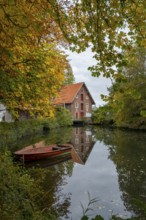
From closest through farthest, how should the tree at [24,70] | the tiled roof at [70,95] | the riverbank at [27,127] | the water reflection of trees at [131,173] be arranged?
the tree at [24,70] < the water reflection of trees at [131,173] < the riverbank at [27,127] < the tiled roof at [70,95]

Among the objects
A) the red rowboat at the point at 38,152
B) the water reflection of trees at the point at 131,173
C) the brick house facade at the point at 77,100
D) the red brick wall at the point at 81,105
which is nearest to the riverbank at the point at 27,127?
the red rowboat at the point at 38,152

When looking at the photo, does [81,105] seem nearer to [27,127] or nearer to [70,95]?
[70,95]

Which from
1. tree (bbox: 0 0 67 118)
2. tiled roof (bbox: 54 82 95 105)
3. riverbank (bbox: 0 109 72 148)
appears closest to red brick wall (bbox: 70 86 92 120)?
tiled roof (bbox: 54 82 95 105)

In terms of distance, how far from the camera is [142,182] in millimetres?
11461

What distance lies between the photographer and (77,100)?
58.9 m

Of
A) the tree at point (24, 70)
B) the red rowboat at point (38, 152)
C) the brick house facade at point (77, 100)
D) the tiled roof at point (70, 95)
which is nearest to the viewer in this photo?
the tree at point (24, 70)

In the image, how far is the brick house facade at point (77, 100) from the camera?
5738 centimetres

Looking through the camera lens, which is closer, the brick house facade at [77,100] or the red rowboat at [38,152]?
the red rowboat at [38,152]

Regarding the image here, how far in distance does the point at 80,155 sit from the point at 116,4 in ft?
52.1

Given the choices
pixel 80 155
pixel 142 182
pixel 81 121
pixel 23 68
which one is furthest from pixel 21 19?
pixel 81 121

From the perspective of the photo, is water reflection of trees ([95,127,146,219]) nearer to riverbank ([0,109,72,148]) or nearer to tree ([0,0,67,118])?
tree ([0,0,67,118])

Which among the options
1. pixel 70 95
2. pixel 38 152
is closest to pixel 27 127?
pixel 38 152

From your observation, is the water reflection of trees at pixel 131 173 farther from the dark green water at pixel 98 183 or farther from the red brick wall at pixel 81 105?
the red brick wall at pixel 81 105

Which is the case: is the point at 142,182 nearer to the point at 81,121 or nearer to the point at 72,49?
the point at 72,49
